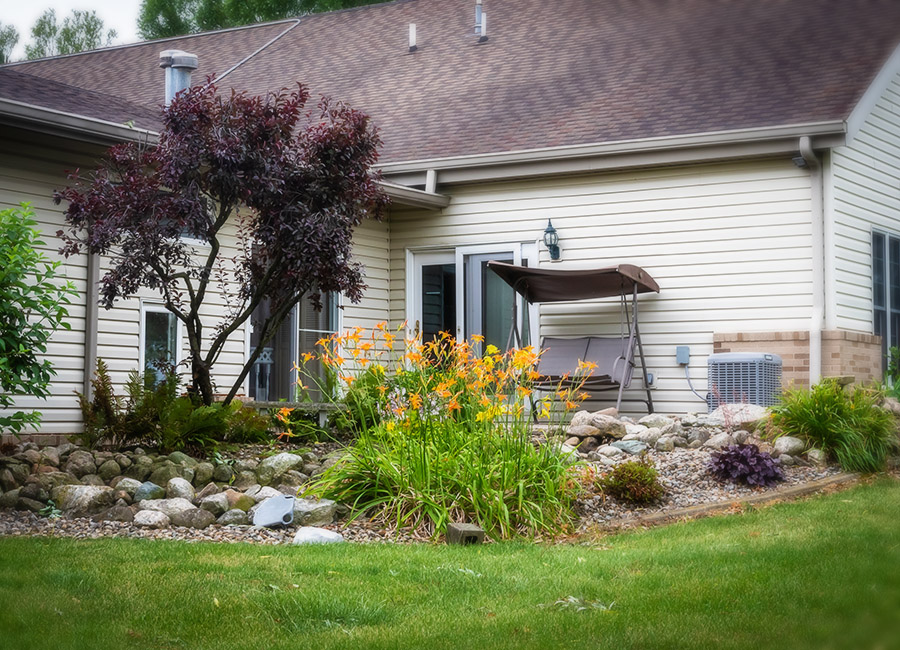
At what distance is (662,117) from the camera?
419 inches

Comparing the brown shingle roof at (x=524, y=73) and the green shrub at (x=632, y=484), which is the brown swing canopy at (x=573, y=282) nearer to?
the brown shingle roof at (x=524, y=73)

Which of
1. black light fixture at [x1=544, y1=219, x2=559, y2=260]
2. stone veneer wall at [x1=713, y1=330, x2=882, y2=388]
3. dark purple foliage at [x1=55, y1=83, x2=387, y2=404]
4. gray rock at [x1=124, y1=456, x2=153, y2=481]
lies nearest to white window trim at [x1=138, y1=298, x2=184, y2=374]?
dark purple foliage at [x1=55, y1=83, x2=387, y2=404]

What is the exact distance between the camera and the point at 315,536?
508 cm

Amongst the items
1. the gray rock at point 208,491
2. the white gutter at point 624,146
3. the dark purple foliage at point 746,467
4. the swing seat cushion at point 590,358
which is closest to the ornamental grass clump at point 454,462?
the gray rock at point 208,491

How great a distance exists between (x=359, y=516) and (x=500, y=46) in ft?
30.7

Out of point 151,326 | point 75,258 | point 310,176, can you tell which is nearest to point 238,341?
point 151,326

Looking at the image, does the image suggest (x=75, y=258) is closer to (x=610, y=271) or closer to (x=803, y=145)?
(x=610, y=271)

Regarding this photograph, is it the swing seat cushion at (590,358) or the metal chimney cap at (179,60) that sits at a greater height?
the metal chimney cap at (179,60)

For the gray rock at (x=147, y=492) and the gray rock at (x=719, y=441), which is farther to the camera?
the gray rock at (x=719, y=441)

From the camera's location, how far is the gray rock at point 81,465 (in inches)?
255

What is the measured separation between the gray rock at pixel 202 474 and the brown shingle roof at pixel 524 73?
5.03 meters

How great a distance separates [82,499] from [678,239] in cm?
673

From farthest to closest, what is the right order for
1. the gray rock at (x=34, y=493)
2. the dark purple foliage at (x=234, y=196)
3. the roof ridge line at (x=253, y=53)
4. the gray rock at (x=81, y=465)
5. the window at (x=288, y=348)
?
the roof ridge line at (x=253, y=53) < the window at (x=288, y=348) < the dark purple foliage at (x=234, y=196) < the gray rock at (x=81, y=465) < the gray rock at (x=34, y=493)

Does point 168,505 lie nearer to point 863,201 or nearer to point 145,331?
point 145,331
